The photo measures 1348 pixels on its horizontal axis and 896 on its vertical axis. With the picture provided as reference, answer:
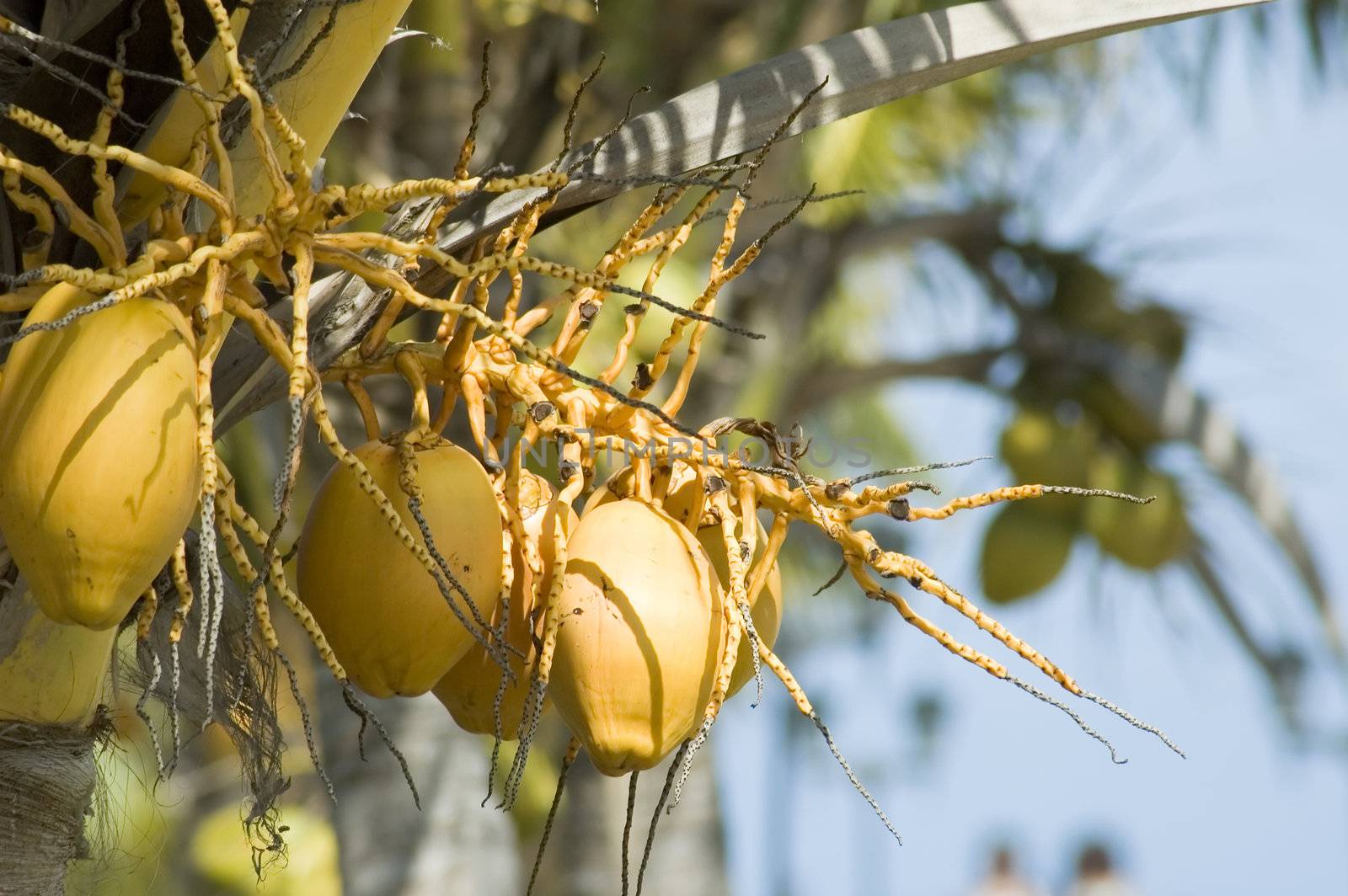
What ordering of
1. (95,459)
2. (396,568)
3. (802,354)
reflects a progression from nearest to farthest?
(95,459), (396,568), (802,354)

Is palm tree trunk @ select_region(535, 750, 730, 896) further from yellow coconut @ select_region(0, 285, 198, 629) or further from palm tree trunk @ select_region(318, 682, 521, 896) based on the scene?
yellow coconut @ select_region(0, 285, 198, 629)

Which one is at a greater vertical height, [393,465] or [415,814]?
[393,465]

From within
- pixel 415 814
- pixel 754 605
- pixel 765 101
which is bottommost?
pixel 415 814

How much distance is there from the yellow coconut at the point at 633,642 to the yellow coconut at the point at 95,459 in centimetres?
26

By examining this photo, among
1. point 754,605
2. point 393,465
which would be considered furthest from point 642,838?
point 393,465

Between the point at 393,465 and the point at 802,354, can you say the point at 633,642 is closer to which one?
the point at 393,465

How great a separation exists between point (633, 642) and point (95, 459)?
1.07 ft

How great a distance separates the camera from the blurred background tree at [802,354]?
2.23 metres

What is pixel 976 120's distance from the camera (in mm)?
5410

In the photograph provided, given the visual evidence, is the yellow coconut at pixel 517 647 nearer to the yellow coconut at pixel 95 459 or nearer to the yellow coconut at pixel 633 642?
the yellow coconut at pixel 633 642

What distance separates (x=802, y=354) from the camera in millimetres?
4664

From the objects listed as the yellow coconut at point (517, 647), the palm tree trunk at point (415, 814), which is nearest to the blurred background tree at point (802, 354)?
the palm tree trunk at point (415, 814)

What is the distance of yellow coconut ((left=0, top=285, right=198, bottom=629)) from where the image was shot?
673mm

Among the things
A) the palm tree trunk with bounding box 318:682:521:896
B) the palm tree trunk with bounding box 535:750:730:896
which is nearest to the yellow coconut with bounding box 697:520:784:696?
the palm tree trunk with bounding box 318:682:521:896
